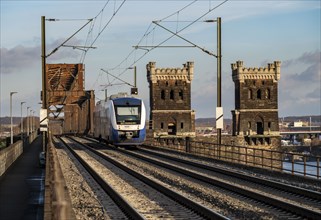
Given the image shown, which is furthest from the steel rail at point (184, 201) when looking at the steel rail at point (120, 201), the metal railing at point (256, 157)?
the metal railing at point (256, 157)

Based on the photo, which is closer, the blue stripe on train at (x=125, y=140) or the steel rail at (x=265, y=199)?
the steel rail at (x=265, y=199)

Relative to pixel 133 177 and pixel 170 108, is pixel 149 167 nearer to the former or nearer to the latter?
pixel 133 177

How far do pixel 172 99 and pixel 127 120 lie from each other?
62792mm

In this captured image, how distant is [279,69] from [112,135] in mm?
67010

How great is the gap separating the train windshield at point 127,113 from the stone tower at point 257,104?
59.7m

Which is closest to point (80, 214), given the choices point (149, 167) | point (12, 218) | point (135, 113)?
point (12, 218)

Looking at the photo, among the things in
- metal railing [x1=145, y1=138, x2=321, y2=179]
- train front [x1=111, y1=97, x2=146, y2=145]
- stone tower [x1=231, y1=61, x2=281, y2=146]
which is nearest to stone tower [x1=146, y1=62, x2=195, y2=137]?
metal railing [x1=145, y1=138, x2=321, y2=179]

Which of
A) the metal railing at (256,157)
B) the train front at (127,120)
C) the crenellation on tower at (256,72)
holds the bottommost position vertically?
the metal railing at (256,157)

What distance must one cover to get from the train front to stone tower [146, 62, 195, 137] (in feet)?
194

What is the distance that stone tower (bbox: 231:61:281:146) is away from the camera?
98938 millimetres

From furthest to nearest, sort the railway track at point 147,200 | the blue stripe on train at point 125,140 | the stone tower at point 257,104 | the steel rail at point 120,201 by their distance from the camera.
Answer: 1. the stone tower at point 257,104
2. the blue stripe on train at point 125,140
3. the railway track at point 147,200
4. the steel rail at point 120,201

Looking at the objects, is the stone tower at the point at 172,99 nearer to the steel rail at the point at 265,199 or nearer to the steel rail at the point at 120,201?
the steel rail at the point at 265,199

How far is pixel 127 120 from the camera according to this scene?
131ft

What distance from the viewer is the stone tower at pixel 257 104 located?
325ft
